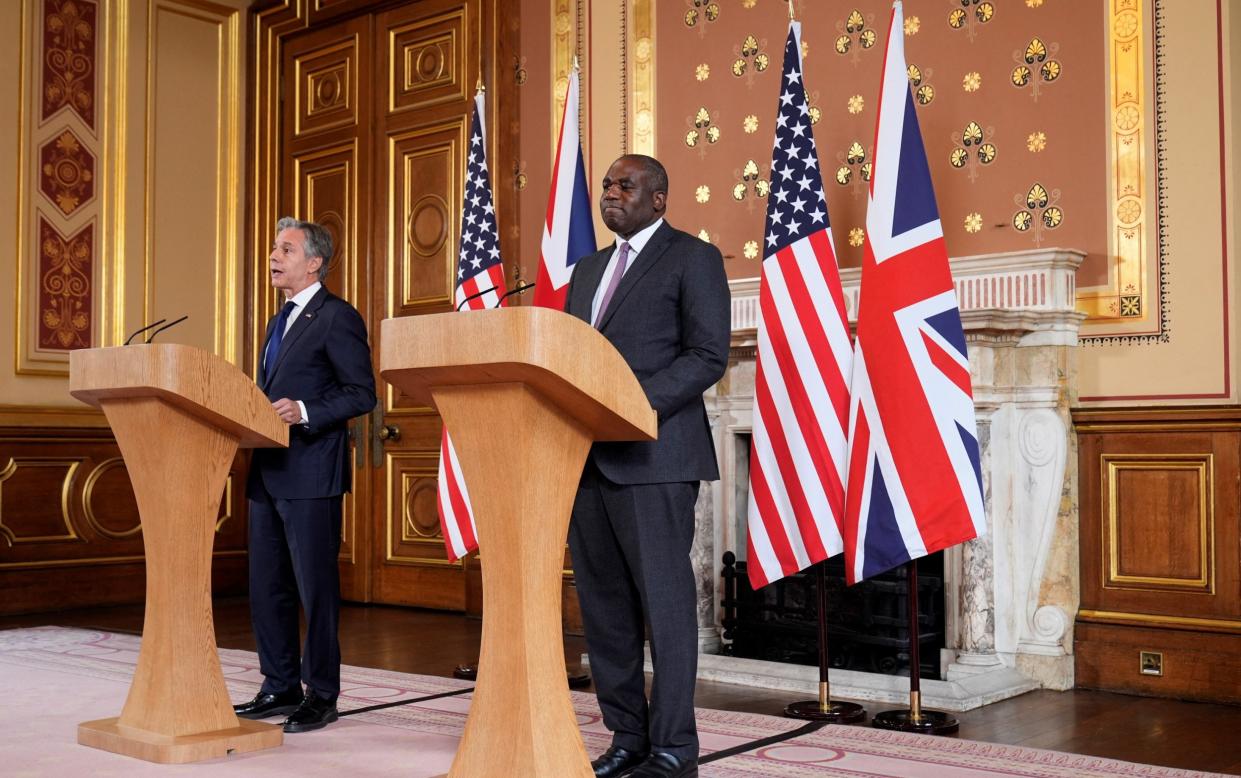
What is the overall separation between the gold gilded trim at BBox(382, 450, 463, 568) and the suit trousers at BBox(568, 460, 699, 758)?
3.89m

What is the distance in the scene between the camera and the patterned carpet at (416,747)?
3115mm

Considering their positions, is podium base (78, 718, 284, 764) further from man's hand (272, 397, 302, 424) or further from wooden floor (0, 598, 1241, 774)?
wooden floor (0, 598, 1241, 774)

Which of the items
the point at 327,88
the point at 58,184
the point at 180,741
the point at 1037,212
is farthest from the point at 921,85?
the point at 58,184

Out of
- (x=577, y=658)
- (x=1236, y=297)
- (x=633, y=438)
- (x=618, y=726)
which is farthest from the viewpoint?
(x=577, y=658)

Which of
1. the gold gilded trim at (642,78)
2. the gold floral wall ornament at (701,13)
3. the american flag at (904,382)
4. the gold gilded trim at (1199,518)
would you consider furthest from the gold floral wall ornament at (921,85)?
the gold gilded trim at (1199,518)

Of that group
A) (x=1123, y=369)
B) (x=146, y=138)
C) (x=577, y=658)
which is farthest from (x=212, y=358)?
(x=146, y=138)

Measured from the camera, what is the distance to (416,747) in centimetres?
338

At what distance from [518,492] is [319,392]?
1571mm

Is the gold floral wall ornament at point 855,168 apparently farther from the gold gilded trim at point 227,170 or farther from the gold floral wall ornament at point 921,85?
the gold gilded trim at point 227,170

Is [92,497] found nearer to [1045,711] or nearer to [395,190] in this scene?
[395,190]

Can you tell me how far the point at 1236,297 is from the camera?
4.23 metres

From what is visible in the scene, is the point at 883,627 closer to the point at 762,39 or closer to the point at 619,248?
the point at 619,248

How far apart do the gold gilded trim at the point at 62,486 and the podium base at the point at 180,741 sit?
Answer: 3810 millimetres

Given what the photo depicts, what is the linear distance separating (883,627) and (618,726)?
1.91m
